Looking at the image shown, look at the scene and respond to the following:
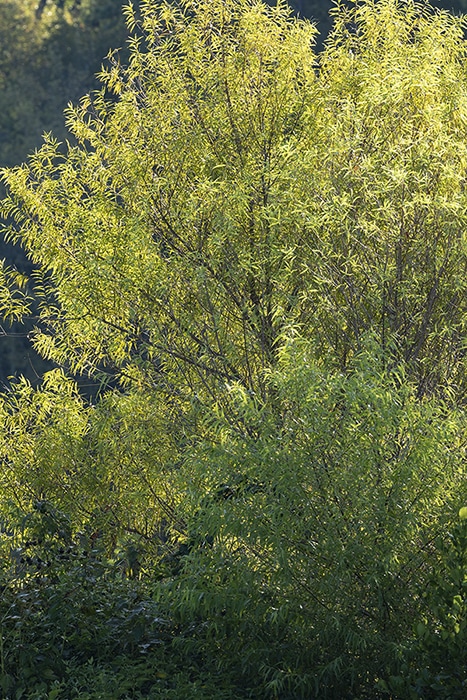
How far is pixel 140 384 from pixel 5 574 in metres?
2.87

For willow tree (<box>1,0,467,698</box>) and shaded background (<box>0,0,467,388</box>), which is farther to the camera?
shaded background (<box>0,0,467,388</box>)

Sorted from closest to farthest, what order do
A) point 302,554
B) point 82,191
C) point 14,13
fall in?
point 302,554 < point 82,191 < point 14,13

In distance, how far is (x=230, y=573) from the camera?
18.3 feet

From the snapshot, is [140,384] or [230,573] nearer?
[230,573]

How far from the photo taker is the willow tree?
548 cm

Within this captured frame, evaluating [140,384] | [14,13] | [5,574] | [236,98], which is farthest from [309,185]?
[14,13]

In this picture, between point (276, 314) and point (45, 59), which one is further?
point (45, 59)

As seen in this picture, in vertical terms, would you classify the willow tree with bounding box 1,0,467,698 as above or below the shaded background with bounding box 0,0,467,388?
below

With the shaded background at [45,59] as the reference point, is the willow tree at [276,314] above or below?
below

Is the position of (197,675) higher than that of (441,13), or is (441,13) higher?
(441,13)

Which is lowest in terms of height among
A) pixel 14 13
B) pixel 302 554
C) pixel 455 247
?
pixel 302 554

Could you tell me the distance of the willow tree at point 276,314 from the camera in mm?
5480

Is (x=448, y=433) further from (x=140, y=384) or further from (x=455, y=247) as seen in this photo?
(x=140, y=384)

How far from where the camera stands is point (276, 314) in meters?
6.56
